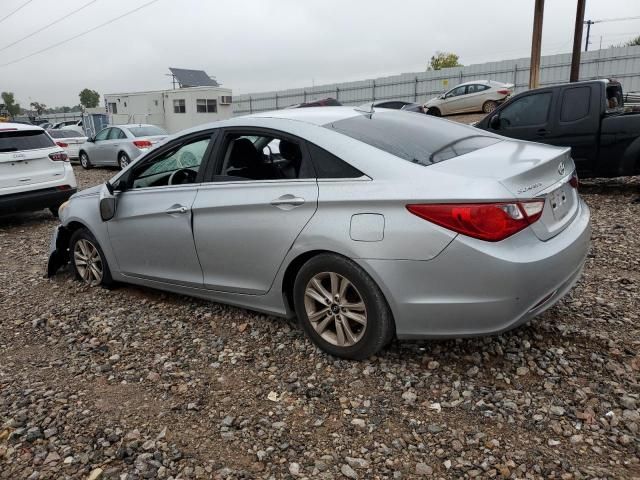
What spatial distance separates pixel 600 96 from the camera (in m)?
7.63

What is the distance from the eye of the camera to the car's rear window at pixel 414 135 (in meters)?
3.11

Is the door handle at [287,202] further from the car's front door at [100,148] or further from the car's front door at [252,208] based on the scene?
the car's front door at [100,148]

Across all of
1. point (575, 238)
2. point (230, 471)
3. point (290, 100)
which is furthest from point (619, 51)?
point (230, 471)

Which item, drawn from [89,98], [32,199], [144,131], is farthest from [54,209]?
[89,98]

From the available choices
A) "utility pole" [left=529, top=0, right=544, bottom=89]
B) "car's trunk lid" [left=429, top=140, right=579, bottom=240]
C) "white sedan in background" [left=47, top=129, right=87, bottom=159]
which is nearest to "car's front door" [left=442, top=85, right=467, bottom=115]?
"utility pole" [left=529, top=0, right=544, bottom=89]

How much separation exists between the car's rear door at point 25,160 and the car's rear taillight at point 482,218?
7428 millimetres

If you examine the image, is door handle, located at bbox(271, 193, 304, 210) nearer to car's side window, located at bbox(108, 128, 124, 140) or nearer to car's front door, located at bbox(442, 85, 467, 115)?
car's side window, located at bbox(108, 128, 124, 140)

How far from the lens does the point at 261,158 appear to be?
3.62m

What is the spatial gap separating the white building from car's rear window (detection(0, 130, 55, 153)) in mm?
27781

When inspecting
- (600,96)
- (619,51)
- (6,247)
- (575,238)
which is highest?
(619,51)

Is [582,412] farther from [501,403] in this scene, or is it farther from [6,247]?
[6,247]

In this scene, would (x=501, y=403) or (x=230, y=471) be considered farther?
(x=501, y=403)

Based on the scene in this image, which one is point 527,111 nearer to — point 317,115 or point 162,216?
point 317,115

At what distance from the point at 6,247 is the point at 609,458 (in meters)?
7.64
